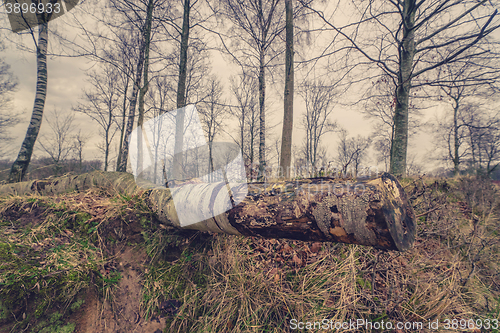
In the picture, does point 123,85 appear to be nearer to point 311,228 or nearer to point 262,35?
point 262,35

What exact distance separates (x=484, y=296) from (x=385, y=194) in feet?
7.40

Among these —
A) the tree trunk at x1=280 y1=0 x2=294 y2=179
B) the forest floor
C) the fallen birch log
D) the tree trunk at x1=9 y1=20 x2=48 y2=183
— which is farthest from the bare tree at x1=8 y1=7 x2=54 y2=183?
the tree trunk at x1=280 y1=0 x2=294 y2=179

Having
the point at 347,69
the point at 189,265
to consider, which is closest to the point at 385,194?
the point at 189,265

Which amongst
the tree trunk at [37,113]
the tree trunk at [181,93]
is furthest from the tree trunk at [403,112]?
the tree trunk at [37,113]

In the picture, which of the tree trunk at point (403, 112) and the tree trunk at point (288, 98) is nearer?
the tree trunk at point (403, 112)

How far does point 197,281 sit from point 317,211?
1.46 m

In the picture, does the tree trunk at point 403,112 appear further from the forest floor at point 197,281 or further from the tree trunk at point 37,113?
the tree trunk at point 37,113

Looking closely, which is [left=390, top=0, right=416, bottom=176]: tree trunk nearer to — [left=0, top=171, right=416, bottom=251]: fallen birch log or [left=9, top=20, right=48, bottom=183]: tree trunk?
[left=0, top=171, right=416, bottom=251]: fallen birch log

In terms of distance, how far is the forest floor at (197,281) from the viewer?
63.3 inches

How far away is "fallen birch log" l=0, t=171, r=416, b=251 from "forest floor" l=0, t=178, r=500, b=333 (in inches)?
21.8

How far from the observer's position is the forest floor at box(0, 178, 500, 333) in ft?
5.28

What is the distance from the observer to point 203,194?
1864mm

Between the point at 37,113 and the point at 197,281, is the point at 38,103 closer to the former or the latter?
the point at 37,113

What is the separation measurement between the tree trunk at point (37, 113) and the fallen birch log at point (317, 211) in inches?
239
